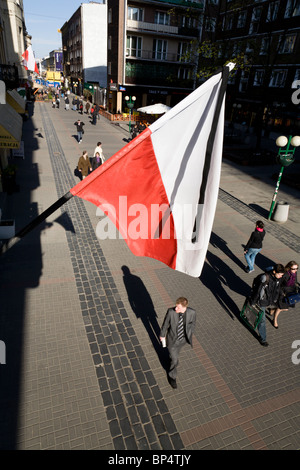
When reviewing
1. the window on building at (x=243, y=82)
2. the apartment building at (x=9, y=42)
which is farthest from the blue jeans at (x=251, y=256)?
the window on building at (x=243, y=82)

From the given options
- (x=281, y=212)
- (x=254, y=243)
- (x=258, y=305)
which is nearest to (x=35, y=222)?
(x=258, y=305)

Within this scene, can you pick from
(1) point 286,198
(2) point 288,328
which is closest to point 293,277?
(2) point 288,328

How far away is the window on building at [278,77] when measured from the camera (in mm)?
31797

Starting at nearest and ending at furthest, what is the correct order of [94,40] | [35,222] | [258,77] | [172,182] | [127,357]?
1. [35,222]
2. [172,182]
3. [127,357]
4. [258,77]
5. [94,40]

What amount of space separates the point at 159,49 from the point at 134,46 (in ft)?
12.5

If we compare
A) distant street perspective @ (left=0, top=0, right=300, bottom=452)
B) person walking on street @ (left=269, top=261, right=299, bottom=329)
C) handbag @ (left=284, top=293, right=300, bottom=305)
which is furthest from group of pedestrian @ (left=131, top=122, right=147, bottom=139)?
handbag @ (left=284, top=293, right=300, bottom=305)

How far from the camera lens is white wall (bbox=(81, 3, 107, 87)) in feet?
182

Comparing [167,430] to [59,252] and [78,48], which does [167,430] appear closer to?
[59,252]

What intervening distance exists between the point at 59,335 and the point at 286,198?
13823 mm

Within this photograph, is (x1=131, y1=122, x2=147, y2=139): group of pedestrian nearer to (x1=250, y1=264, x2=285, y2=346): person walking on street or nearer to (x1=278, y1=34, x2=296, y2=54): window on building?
(x1=250, y1=264, x2=285, y2=346): person walking on street

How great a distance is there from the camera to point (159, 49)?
1577 inches

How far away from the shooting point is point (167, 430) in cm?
465

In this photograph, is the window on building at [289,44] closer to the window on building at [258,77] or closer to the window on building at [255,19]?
the window on building at [258,77]

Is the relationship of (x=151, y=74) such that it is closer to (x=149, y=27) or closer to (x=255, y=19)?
(x=149, y=27)
